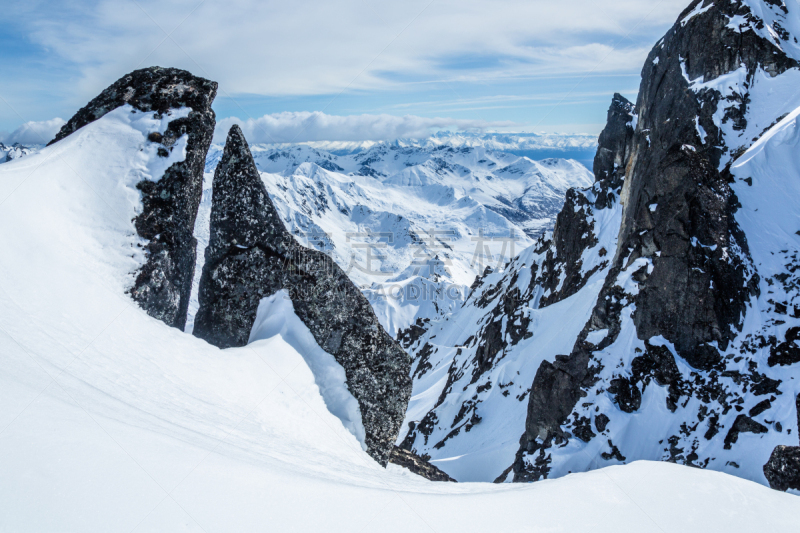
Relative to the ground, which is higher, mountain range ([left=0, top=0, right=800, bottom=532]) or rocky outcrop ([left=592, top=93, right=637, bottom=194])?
rocky outcrop ([left=592, top=93, right=637, bottom=194])

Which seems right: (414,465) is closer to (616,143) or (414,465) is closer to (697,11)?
(697,11)

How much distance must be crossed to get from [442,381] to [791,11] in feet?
176

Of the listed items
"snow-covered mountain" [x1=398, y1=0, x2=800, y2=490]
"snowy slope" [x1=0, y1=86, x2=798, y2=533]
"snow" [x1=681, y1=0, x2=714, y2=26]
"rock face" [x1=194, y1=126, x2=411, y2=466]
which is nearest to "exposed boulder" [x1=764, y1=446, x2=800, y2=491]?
"snow-covered mountain" [x1=398, y1=0, x2=800, y2=490]

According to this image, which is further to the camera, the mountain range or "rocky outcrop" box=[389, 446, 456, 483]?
"rocky outcrop" box=[389, 446, 456, 483]

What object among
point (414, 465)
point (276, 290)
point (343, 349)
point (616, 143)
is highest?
point (616, 143)

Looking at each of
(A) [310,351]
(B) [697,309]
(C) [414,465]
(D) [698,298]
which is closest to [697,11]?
(D) [698,298]

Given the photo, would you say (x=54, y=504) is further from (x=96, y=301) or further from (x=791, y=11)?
(x=791, y=11)

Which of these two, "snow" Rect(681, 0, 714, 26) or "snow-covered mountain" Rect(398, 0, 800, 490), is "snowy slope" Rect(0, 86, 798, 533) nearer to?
"snow-covered mountain" Rect(398, 0, 800, 490)

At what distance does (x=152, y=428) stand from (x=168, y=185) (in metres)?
9.51

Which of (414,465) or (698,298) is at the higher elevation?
(698,298)

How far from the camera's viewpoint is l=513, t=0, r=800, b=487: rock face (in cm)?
2256

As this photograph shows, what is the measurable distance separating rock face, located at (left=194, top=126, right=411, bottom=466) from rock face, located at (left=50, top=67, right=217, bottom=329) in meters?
0.83

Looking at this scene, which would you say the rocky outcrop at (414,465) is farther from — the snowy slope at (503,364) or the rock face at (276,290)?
the snowy slope at (503,364)

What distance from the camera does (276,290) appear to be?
1384cm
